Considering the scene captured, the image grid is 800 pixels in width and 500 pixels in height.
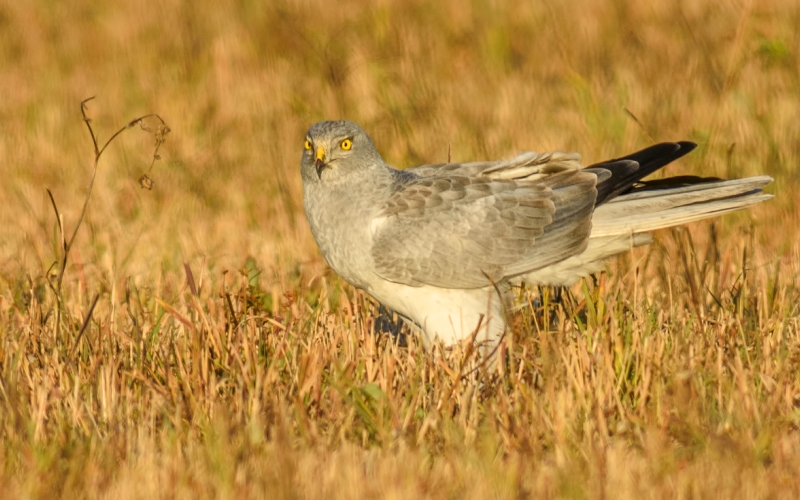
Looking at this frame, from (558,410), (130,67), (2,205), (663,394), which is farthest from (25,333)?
(130,67)

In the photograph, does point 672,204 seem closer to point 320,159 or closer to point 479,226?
point 479,226

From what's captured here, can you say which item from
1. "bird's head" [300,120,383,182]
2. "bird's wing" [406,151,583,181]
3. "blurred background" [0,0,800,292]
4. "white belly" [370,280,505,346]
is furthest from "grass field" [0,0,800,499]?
"bird's head" [300,120,383,182]

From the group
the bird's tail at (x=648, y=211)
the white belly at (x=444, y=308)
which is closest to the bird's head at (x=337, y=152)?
the white belly at (x=444, y=308)

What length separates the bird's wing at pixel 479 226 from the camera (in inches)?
201

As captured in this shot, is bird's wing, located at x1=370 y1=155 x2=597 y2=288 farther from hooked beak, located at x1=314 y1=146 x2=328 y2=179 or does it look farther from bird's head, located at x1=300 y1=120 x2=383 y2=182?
hooked beak, located at x1=314 y1=146 x2=328 y2=179

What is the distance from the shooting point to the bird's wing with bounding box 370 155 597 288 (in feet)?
16.7

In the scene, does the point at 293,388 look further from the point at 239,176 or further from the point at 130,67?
the point at 130,67

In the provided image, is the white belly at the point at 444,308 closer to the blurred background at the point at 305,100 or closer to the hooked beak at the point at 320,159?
the hooked beak at the point at 320,159

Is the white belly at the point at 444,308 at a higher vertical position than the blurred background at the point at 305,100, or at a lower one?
lower

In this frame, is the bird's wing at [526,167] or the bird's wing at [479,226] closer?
the bird's wing at [479,226]

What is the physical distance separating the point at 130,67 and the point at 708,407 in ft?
27.3

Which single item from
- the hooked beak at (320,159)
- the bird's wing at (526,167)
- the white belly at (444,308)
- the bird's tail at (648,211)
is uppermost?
the hooked beak at (320,159)

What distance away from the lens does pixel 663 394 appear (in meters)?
4.14

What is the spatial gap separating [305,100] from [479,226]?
530cm
